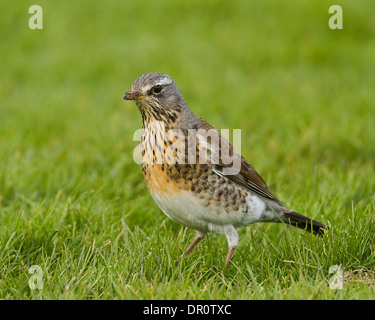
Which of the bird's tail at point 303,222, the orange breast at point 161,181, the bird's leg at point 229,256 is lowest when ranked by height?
the bird's leg at point 229,256

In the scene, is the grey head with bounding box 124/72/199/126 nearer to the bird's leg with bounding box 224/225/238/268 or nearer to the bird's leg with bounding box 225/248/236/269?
the bird's leg with bounding box 224/225/238/268

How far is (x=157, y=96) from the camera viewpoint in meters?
4.56

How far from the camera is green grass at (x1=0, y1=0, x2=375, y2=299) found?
433cm

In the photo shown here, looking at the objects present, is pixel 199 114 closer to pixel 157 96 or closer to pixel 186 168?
pixel 157 96

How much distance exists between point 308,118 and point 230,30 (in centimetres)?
438

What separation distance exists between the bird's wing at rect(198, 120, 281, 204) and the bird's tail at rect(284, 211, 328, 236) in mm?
186

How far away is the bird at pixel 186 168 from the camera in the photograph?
14.5 feet

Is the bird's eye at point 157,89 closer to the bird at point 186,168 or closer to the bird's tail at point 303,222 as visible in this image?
the bird at point 186,168

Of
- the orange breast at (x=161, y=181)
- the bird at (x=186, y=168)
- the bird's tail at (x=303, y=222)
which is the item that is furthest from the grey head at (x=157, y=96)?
the bird's tail at (x=303, y=222)

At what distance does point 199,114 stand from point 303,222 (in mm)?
4095

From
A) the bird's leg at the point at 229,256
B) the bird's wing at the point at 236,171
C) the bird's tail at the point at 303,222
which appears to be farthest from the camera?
the bird's tail at the point at 303,222

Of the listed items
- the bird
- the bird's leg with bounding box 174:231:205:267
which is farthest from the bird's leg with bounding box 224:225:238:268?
the bird's leg with bounding box 174:231:205:267

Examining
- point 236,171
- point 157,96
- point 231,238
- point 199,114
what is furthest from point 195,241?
point 199,114
